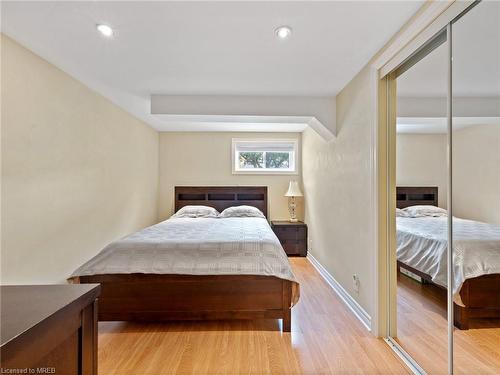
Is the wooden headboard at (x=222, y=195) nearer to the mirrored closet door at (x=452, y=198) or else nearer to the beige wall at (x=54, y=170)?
the beige wall at (x=54, y=170)

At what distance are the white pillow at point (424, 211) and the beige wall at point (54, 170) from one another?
2.95 metres

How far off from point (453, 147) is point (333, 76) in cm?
144

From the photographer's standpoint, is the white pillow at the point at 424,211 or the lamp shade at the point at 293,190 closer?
the white pillow at the point at 424,211

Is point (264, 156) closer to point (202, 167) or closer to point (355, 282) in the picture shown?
point (202, 167)

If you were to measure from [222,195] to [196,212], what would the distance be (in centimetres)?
70

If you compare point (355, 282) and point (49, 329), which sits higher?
point (49, 329)

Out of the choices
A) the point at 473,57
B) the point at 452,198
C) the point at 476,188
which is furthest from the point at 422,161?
the point at 473,57

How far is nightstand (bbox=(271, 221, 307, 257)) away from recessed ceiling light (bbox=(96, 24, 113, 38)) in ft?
11.4

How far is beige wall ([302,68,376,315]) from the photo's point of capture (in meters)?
2.25

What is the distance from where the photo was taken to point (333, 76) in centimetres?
259

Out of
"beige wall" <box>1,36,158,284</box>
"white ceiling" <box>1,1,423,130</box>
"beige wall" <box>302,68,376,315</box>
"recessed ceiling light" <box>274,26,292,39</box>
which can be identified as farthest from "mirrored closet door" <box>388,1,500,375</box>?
"beige wall" <box>1,36,158,284</box>

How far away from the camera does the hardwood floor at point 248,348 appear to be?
5.77ft

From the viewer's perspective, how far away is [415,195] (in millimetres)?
1841

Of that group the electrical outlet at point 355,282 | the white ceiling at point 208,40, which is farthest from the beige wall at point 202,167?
the electrical outlet at point 355,282
